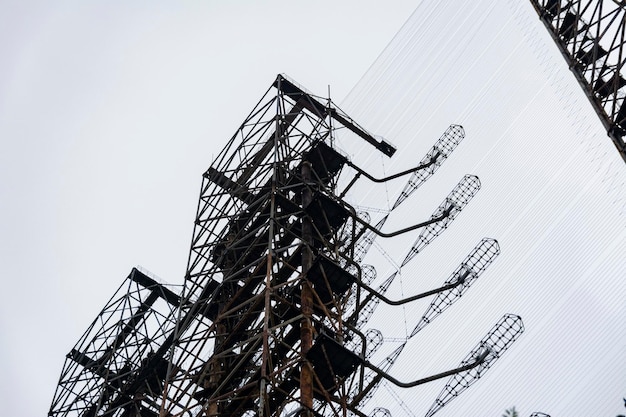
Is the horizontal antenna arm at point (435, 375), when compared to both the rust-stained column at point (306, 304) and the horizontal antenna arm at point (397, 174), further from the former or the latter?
the horizontal antenna arm at point (397, 174)

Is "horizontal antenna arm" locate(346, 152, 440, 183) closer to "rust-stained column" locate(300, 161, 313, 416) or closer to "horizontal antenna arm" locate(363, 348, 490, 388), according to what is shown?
"rust-stained column" locate(300, 161, 313, 416)

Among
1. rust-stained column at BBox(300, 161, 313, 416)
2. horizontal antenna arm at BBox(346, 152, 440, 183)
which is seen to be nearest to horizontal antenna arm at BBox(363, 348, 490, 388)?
rust-stained column at BBox(300, 161, 313, 416)

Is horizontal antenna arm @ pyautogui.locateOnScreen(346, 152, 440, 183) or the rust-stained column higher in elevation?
horizontal antenna arm @ pyautogui.locateOnScreen(346, 152, 440, 183)

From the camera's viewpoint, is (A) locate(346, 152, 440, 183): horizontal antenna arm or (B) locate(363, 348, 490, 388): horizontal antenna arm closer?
(B) locate(363, 348, 490, 388): horizontal antenna arm

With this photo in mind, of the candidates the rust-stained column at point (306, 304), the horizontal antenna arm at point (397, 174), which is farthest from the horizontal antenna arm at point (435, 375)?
the horizontal antenna arm at point (397, 174)

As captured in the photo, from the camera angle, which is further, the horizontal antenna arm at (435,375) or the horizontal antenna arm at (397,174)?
the horizontal antenna arm at (397,174)

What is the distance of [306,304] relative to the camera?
38.6 metres

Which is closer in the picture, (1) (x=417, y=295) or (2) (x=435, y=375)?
(2) (x=435, y=375)

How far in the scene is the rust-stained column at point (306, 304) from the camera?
1387 inches

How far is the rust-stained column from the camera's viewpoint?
35219mm

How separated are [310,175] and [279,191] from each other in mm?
2724

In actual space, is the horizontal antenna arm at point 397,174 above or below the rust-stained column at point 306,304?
above

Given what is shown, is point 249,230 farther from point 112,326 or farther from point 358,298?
point 112,326

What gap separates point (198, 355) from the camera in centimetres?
4197
